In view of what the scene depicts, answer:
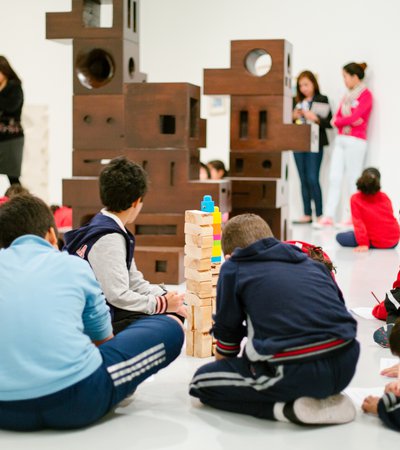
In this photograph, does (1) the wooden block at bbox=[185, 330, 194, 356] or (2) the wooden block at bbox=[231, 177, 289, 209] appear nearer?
(1) the wooden block at bbox=[185, 330, 194, 356]

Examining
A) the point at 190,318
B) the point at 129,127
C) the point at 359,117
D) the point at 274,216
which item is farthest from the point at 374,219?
the point at 190,318

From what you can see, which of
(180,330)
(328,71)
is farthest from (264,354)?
(328,71)

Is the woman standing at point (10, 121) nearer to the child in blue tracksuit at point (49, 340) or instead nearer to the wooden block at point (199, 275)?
the wooden block at point (199, 275)

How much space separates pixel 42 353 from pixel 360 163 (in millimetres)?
6335

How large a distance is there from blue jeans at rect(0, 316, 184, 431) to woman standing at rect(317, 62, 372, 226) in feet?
18.3

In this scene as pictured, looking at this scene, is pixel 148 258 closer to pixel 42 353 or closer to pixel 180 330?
pixel 180 330

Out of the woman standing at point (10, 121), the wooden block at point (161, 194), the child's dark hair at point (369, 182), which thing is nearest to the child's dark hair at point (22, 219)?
the wooden block at point (161, 194)

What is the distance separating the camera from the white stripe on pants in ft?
26.4

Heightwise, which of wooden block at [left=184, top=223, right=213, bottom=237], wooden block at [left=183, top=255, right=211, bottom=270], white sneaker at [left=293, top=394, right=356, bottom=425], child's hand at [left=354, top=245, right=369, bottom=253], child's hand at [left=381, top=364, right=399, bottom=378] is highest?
wooden block at [left=184, top=223, right=213, bottom=237]

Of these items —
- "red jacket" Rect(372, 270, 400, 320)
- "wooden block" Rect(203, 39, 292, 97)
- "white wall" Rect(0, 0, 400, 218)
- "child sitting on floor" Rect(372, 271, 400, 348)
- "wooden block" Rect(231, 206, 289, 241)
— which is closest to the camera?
"child sitting on floor" Rect(372, 271, 400, 348)

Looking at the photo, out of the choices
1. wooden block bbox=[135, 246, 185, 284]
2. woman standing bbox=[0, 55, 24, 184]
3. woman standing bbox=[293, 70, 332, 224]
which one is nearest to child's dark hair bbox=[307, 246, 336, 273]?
wooden block bbox=[135, 246, 185, 284]

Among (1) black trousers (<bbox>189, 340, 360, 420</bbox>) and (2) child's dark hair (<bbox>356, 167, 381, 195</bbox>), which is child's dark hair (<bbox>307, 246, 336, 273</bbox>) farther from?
(2) child's dark hair (<bbox>356, 167, 381, 195</bbox>)

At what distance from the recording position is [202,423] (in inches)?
95.9

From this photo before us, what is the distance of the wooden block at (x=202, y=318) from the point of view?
10.3 feet
